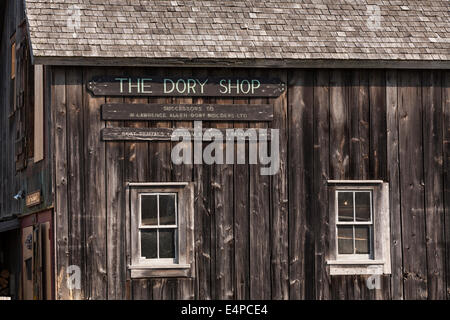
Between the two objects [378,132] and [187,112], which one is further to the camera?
[378,132]

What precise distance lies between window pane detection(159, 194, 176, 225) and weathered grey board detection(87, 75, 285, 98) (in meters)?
1.70

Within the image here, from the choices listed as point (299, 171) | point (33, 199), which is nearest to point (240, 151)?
point (299, 171)

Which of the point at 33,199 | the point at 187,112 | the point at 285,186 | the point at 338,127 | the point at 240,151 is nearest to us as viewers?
the point at 187,112

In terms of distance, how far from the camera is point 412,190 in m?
17.8

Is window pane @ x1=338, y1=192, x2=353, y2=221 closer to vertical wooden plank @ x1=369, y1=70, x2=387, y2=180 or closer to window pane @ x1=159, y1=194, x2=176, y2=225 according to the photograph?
vertical wooden plank @ x1=369, y1=70, x2=387, y2=180

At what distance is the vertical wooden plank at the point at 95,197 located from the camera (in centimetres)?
1680

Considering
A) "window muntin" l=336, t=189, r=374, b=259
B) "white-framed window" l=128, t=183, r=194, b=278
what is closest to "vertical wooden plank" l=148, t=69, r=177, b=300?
"white-framed window" l=128, t=183, r=194, b=278

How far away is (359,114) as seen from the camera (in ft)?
58.3

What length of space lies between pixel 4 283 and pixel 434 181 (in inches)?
437

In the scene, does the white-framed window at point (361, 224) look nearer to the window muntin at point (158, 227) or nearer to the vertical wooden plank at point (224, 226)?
the vertical wooden plank at point (224, 226)

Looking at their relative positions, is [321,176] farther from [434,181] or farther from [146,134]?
[146,134]

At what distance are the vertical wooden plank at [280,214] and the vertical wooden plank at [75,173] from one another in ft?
10.3

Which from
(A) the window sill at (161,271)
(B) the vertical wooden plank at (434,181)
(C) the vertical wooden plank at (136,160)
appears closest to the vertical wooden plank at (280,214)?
(A) the window sill at (161,271)

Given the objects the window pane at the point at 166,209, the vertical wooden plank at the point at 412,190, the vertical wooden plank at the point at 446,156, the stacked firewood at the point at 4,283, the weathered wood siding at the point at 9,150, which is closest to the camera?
the window pane at the point at 166,209
